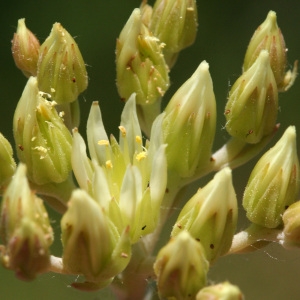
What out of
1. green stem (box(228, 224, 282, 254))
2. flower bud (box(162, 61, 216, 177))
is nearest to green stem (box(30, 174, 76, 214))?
flower bud (box(162, 61, 216, 177))

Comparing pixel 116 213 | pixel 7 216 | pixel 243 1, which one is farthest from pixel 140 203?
pixel 243 1

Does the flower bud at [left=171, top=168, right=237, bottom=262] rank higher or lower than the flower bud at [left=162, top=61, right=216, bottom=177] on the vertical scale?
lower

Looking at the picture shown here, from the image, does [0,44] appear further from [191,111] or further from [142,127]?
[191,111]

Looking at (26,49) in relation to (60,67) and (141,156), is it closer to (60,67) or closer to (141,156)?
(60,67)

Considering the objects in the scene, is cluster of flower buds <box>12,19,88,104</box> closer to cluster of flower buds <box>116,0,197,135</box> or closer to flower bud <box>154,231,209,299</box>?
cluster of flower buds <box>116,0,197,135</box>

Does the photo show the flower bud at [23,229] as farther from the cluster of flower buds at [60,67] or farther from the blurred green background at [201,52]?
the blurred green background at [201,52]

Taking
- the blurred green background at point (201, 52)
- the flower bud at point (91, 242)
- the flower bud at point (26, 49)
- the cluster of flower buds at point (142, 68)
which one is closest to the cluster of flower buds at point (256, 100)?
the cluster of flower buds at point (142, 68)
